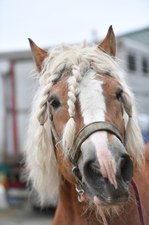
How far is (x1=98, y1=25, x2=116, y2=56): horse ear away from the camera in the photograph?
286cm

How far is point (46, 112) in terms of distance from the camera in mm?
2678

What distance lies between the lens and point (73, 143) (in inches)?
92.6

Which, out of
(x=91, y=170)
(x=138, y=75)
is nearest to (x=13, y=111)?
(x=138, y=75)

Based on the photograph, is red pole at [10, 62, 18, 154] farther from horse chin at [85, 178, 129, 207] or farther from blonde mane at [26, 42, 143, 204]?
horse chin at [85, 178, 129, 207]

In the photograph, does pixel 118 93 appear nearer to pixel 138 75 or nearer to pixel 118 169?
pixel 118 169

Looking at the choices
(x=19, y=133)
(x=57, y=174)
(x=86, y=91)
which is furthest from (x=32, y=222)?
(x=86, y=91)

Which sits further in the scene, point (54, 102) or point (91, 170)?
point (54, 102)

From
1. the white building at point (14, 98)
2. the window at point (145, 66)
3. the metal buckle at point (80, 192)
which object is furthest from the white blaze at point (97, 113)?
the window at point (145, 66)

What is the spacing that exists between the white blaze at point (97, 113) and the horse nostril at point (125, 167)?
5 centimetres

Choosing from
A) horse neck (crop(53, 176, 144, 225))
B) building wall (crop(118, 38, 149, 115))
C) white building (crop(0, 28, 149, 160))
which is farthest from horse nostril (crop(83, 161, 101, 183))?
building wall (crop(118, 38, 149, 115))

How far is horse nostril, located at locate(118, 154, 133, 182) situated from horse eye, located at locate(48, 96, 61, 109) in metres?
0.57

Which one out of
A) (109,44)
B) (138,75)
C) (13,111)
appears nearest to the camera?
(109,44)

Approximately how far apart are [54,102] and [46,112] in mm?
150

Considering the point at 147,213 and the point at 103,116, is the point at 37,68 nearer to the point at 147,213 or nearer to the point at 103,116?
the point at 103,116
